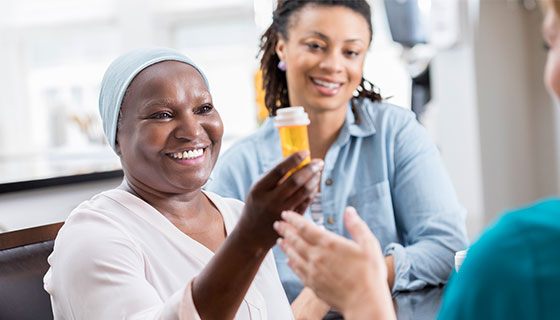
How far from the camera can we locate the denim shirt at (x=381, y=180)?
5.90 ft

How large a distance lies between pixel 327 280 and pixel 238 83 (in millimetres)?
5489

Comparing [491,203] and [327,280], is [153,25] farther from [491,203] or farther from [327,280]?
[327,280]

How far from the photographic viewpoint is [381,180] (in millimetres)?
1902

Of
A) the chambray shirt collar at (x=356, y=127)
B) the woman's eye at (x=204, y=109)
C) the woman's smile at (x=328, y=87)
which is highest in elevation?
the woman's eye at (x=204, y=109)

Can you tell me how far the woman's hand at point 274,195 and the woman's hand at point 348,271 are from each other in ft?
0.28

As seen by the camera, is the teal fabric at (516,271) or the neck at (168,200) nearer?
the teal fabric at (516,271)

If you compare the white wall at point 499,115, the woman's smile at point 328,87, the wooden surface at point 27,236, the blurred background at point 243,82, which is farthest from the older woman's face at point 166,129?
the white wall at point 499,115

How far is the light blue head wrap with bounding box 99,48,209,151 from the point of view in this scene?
1.17m

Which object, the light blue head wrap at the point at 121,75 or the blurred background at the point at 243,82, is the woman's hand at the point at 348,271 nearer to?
the light blue head wrap at the point at 121,75

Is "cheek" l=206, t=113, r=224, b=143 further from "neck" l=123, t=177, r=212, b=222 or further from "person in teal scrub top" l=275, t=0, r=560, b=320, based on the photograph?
"person in teal scrub top" l=275, t=0, r=560, b=320

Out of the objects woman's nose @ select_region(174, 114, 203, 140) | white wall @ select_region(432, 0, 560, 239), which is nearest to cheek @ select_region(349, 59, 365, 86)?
woman's nose @ select_region(174, 114, 203, 140)

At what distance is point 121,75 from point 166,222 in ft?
0.92

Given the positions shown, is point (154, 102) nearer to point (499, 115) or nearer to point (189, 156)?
point (189, 156)

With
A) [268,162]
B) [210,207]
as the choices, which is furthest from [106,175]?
[210,207]
